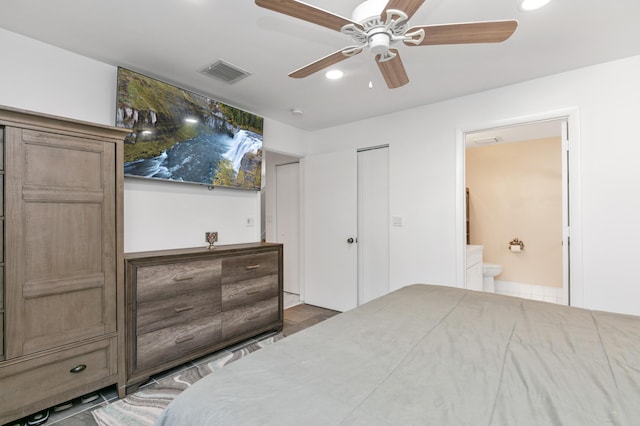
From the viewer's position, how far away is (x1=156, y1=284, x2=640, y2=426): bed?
29.9 inches

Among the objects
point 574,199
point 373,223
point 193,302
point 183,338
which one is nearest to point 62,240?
point 193,302

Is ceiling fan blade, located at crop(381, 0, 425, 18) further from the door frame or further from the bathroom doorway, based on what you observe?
the bathroom doorway

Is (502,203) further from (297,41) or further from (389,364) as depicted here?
(389,364)

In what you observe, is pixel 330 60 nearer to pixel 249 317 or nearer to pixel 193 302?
pixel 193 302

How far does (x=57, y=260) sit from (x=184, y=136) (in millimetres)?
1353

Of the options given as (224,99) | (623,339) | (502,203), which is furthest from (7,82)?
(502,203)

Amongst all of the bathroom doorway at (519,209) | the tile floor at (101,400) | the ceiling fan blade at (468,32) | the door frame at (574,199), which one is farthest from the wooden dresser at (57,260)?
the bathroom doorway at (519,209)

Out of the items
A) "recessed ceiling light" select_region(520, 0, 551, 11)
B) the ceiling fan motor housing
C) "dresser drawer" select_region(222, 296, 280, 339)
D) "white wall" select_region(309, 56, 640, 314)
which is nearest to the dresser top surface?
"dresser drawer" select_region(222, 296, 280, 339)

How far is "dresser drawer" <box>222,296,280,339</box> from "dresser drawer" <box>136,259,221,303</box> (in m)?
0.36

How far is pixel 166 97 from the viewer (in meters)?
2.54

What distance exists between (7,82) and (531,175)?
594 centimetres

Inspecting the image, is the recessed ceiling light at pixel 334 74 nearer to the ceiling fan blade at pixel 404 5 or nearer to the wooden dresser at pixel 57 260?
the ceiling fan blade at pixel 404 5

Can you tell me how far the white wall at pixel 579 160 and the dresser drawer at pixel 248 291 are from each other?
1.41 metres

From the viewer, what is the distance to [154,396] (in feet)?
6.65
